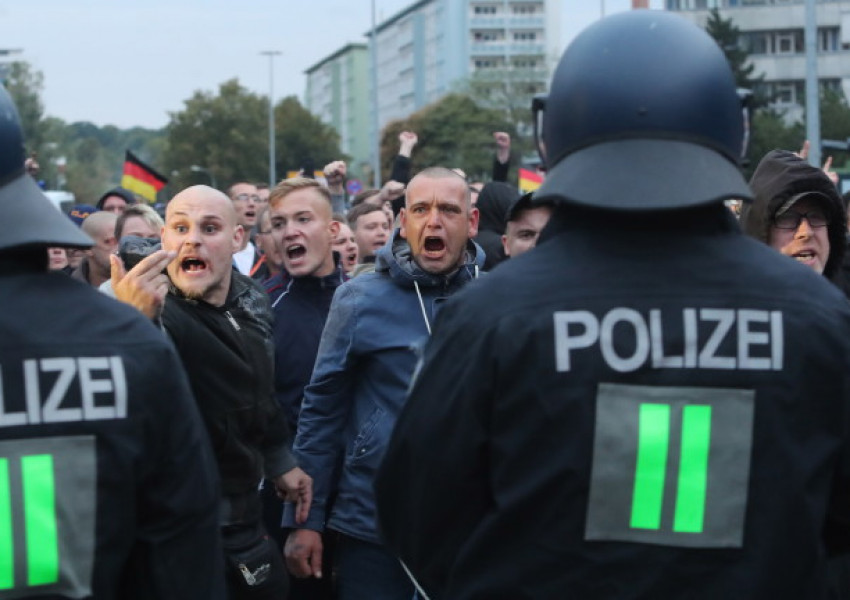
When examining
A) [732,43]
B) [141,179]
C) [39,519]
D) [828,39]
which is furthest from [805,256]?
[828,39]

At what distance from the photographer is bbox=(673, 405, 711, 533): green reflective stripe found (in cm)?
273

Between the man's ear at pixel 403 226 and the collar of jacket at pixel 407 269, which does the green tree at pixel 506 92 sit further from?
the collar of jacket at pixel 407 269

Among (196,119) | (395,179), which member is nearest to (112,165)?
(196,119)

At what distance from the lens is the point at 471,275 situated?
568cm

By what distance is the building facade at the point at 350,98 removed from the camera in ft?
543

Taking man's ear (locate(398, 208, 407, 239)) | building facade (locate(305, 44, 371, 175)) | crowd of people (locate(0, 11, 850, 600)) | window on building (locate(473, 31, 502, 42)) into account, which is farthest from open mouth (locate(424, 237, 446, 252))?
building facade (locate(305, 44, 371, 175))

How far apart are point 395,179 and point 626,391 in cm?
892

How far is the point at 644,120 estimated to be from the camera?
2797 mm

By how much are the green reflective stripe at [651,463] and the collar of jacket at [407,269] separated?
2.80m

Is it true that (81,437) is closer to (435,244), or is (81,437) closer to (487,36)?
(435,244)

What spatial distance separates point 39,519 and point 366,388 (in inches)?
103

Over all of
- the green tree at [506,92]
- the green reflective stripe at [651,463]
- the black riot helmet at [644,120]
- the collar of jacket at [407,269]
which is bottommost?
the green reflective stripe at [651,463]

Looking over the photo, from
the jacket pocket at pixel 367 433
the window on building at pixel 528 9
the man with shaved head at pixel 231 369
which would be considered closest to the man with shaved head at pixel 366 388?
the jacket pocket at pixel 367 433

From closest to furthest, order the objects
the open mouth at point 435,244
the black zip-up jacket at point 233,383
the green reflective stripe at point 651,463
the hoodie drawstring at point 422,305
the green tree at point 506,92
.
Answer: the green reflective stripe at point 651,463, the black zip-up jacket at point 233,383, the hoodie drawstring at point 422,305, the open mouth at point 435,244, the green tree at point 506,92
